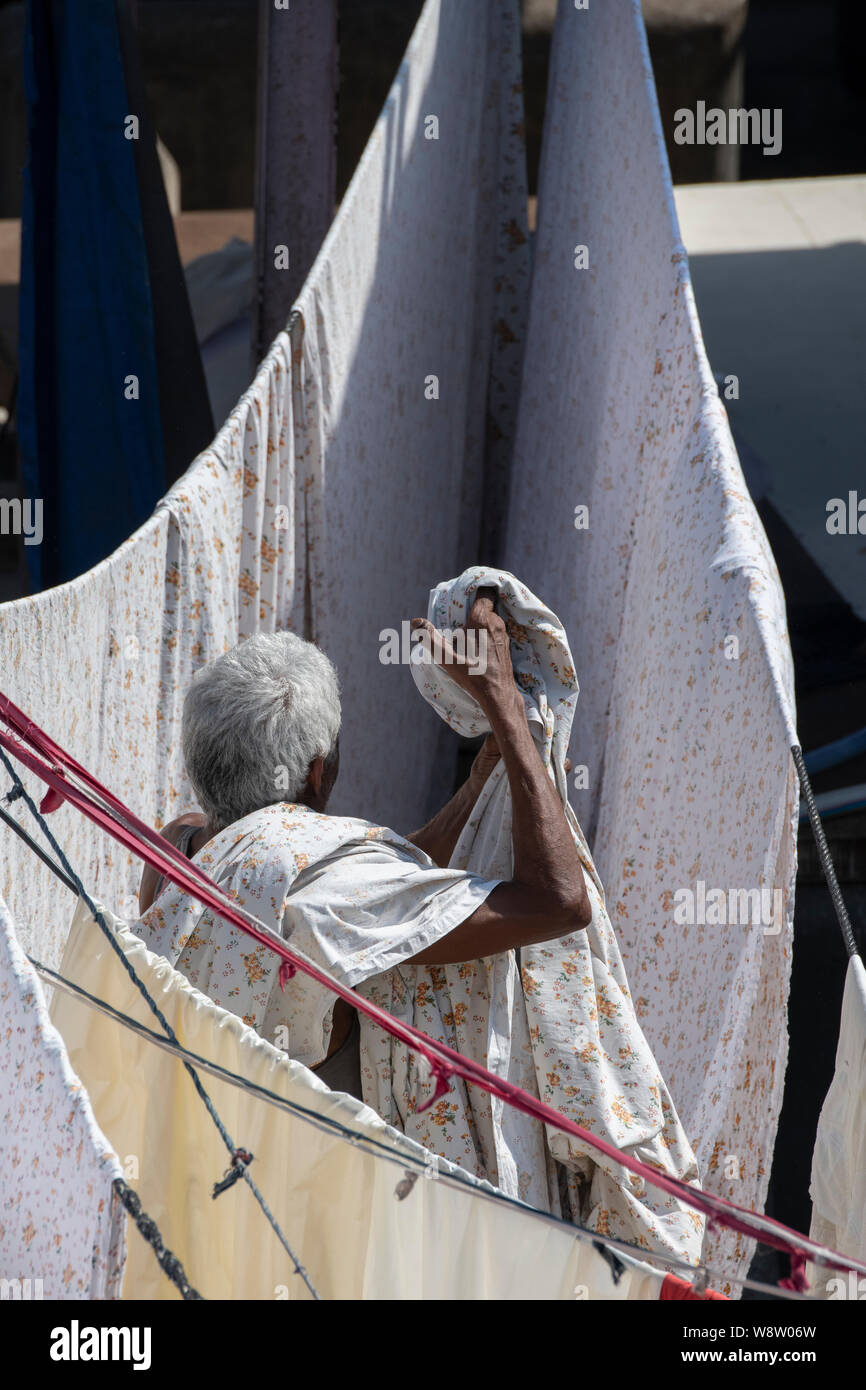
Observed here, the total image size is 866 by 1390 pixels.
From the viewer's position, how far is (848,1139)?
1.20 metres

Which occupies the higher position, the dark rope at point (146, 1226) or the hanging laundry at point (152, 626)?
the hanging laundry at point (152, 626)

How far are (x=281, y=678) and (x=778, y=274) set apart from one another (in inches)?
163

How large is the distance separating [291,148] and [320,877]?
7.11 feet

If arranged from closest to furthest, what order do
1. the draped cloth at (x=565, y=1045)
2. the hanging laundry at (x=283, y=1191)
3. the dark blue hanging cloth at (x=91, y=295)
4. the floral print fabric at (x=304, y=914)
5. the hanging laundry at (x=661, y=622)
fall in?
1. the hanging laundry at (x=283, y=1191)
2. the floral print fabric at (x=304, y=914)
3. the draped cloth at (x=565, y=1045)
4. the hanging laundry at (x=661, y=622)
5. the dark blue hanging cloth at (x=91, y=295)

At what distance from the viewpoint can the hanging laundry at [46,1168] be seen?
31.0 inches

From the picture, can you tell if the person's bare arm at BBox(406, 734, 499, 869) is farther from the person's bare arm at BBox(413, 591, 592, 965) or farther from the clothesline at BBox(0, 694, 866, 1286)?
the clothesline at BBox(0, 694, 866, 1286)

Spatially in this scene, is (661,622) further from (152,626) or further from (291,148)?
(291,148)

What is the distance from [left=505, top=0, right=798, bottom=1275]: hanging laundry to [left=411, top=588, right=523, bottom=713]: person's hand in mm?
300

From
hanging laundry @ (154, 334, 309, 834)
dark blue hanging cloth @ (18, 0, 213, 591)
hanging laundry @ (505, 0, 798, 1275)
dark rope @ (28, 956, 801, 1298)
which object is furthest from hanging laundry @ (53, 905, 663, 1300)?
dark blue hanging cloth @ (18, 0, 213, 591)

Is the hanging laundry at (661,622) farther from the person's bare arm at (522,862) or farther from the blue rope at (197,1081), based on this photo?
the blue rope at (197,1081)

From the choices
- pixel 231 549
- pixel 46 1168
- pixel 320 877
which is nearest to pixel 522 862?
pixel 320 877

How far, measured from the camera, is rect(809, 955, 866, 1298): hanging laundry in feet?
3.90

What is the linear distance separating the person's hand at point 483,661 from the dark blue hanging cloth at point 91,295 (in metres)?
1.47

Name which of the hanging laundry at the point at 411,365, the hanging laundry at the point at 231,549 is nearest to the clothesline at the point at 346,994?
the hanging laundry at the point at 231,549
